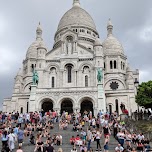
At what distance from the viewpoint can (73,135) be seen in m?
27.1

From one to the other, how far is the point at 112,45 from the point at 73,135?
4053cm

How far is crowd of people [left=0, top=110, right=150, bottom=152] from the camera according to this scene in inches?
808

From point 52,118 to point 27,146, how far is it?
37.1 feet

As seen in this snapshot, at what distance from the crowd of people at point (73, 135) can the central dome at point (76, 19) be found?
3703 cm

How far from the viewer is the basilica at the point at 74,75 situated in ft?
157

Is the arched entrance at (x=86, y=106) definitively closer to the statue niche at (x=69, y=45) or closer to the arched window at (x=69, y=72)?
the arched window at (x=69, y=72)

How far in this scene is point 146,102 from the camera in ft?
142

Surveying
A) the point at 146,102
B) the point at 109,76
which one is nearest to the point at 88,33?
the point at 109,76

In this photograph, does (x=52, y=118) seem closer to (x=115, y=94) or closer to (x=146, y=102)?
(x=146, y=102)

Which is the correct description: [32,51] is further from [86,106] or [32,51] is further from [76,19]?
[86,106]

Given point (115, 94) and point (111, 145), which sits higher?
point (115, 94)

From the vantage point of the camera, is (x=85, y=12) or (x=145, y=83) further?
(x=85, y=12)

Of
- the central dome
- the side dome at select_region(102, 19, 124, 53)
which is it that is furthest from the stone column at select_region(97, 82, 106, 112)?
the central dome

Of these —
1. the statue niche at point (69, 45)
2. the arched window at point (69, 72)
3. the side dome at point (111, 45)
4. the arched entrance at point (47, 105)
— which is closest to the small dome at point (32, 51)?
the statue niche at point (69, 45)
